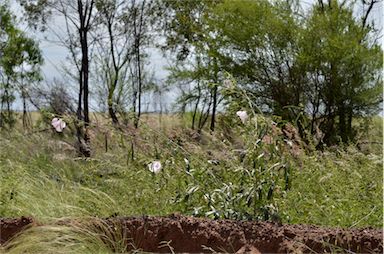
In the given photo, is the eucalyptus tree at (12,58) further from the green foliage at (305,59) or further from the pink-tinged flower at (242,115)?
the pink-tinged flower at (242,115)

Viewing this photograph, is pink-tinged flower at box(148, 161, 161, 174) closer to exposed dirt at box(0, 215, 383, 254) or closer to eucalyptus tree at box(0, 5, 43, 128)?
exposed dirt at box(0, 215, 383, 254)

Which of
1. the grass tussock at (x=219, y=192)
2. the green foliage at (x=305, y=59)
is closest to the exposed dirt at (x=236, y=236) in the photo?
the grass tussock at (x=219, y=192)

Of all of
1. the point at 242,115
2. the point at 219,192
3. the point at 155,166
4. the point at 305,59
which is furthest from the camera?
the point at 305,59

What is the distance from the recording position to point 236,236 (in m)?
3.09

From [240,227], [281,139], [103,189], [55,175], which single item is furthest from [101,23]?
[240,227]

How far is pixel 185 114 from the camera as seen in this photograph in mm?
13320

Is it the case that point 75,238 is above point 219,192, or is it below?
below

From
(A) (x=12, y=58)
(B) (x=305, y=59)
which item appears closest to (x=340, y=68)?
(B) (x=305, y=59)

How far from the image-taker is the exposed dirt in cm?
291

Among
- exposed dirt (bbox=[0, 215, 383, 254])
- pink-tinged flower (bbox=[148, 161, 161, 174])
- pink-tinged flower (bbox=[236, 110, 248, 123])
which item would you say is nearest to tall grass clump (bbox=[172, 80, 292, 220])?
pink-tinged flower (bbox=[236, 110, 248, 123])

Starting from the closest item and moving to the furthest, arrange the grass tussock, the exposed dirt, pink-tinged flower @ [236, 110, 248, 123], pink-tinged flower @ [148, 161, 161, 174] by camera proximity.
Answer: the exposed dirt
the grass tussock
pink-tinged flower @ [236, 110, 248, 123]
pink-tinged flower @ [148, 161, 161, 174]

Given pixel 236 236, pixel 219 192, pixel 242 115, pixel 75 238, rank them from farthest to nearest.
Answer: pixel 219 192, pixel 242 115, pixel 75 238, pixel 236 236

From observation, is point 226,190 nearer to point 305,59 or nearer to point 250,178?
point 250,178

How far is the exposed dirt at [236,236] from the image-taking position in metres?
2.91
